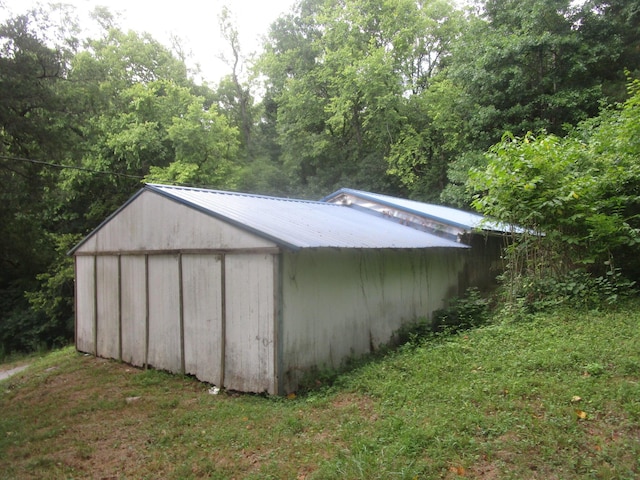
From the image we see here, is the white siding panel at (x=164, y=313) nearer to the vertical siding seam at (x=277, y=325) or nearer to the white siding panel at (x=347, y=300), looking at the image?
the vertical siding seam at (x=277, y=325)

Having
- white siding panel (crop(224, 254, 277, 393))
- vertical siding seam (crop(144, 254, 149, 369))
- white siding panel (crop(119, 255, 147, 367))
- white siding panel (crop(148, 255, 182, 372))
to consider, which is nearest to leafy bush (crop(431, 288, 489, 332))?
white siding panel (crop(224, 254, 277, 393))

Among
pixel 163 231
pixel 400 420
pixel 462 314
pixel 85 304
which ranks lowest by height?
pixel 400 420

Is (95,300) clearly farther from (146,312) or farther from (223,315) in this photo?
(223,315)

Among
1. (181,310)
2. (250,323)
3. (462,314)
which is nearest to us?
(250,323)

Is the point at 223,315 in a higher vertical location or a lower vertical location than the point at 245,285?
lower

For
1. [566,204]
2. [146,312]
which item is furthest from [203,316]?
[566,204]

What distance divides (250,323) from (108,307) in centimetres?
440

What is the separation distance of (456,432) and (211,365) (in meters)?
3.94

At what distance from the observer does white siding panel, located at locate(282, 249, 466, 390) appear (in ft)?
19.9

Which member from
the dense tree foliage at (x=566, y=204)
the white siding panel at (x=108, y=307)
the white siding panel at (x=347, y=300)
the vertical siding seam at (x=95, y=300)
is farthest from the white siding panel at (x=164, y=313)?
the dense tree foliage at (x=566, y=204)

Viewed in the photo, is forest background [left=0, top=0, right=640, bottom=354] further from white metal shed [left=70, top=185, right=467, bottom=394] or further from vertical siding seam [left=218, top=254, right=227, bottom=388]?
vertical siding seam [left=218, top=254, right=227, bottom=388]

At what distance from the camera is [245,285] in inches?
244

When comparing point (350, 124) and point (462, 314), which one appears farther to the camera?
point (350, 124)

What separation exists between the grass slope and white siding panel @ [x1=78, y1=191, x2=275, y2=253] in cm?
222
